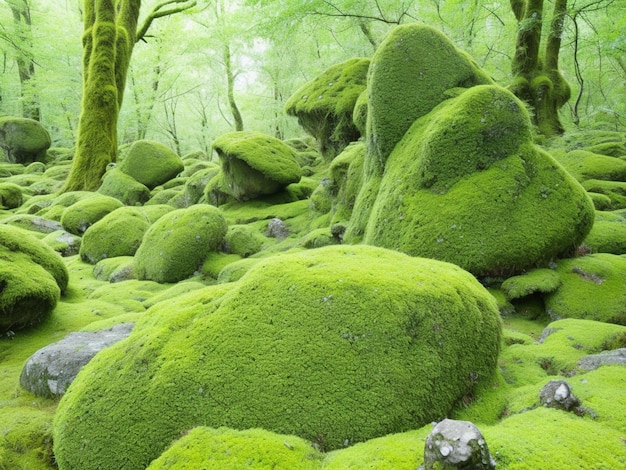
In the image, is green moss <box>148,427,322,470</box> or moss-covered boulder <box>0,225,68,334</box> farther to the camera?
moss-covered boulder <box>0,225,68,334</box>

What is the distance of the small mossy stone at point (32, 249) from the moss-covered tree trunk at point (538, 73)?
55.4 feet

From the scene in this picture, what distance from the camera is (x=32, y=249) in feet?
25.3

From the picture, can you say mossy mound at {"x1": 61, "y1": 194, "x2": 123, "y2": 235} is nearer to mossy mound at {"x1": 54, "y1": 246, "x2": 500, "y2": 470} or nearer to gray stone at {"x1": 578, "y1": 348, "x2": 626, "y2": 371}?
mossy mound at {"x1": 54, "y1": 246, "x2": 500, "y2": 470}

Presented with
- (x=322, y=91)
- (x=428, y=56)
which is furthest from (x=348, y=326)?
(x=322, y=91)

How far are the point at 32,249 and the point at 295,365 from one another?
6.71 m

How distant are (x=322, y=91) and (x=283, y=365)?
14233 millimetres

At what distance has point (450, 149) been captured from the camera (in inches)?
312

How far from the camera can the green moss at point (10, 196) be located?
22.2m

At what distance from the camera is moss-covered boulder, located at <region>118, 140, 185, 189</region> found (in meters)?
22.5

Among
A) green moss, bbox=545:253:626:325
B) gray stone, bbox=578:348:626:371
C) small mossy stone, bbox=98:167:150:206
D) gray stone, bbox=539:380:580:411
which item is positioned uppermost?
gray stone, bbox=539:380:580:411

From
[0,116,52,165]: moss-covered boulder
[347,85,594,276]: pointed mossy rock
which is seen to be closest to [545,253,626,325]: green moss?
[347,85,594,276]: pointed mossy rock

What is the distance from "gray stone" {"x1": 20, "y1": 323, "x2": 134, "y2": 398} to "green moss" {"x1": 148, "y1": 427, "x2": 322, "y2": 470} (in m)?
2.39

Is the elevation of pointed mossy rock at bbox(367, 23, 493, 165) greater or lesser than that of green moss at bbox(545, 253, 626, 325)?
greater

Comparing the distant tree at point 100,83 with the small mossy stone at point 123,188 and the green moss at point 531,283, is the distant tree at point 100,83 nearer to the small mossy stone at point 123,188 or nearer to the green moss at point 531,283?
the small mossy stone at point 123,188
